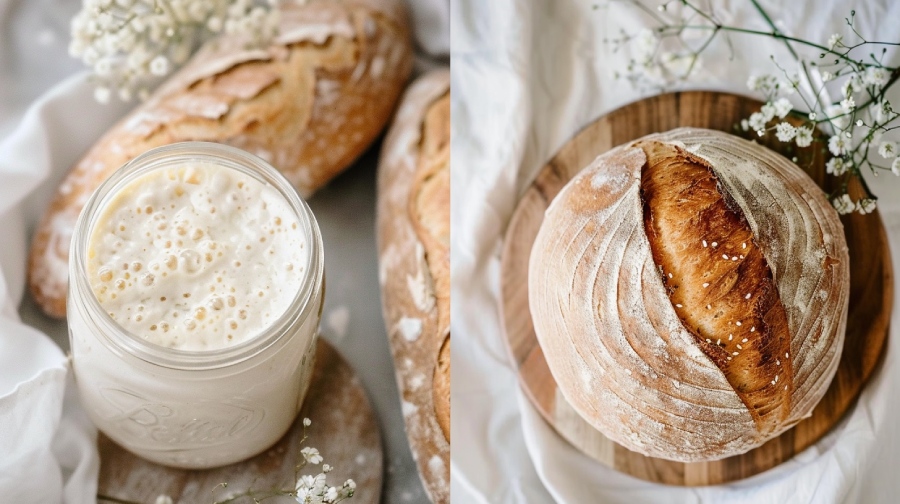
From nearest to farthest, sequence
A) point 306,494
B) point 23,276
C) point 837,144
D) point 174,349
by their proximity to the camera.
→ point 174,349 → point 306,494 → point 837,144 → point 23,276

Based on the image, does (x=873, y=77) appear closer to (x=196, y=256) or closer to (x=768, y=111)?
(x=768, y=111)

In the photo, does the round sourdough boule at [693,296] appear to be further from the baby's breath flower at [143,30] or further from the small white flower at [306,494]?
the baby's breath flower at [143,30]

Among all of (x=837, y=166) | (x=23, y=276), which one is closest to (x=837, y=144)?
(x=837, y=166)

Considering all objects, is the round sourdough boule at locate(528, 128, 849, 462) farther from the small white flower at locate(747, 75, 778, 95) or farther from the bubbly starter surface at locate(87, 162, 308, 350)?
the bubbly starter surface at locate(87, 162, 308, 350)

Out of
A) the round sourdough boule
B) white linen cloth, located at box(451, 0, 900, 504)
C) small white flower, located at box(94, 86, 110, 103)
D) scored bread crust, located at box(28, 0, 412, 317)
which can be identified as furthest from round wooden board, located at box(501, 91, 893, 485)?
small white flower, located at box(94, 86, 110, 103)

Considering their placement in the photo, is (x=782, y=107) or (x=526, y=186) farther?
(x=526, y=186)

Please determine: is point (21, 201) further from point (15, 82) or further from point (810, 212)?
point (810, 212)

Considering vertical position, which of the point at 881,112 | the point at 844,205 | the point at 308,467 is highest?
the point at 881,112
